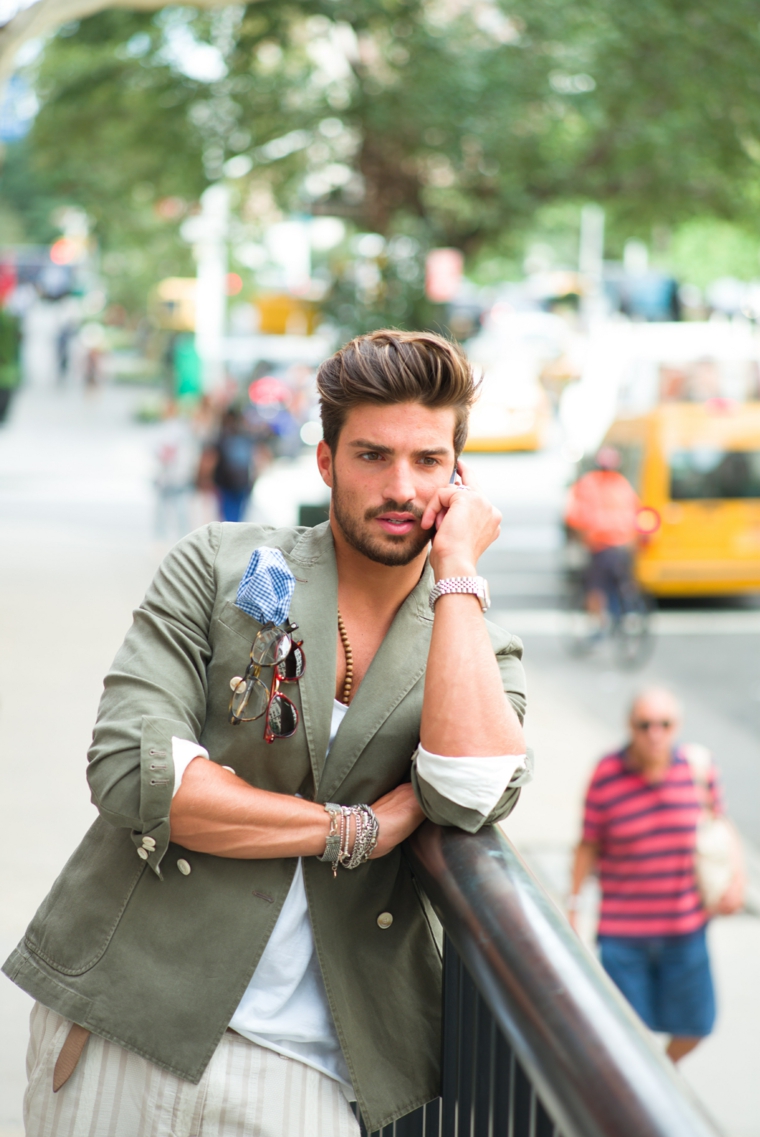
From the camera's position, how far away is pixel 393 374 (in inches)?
87.4

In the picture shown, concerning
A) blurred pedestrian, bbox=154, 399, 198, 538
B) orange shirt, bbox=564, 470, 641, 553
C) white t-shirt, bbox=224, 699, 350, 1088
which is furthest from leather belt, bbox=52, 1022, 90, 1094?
blurred pedestrian, bbox=154, 399, 198, 538

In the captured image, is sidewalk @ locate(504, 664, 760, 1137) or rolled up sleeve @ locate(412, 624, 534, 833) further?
sidewalk @ locate(504, 664, 760, 1137)

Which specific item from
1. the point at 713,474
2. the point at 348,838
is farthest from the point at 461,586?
the point at 713,474

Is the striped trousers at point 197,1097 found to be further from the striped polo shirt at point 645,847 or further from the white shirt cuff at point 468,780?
the striped polo shirt at point 645,847

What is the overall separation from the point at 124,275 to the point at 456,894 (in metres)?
44.8

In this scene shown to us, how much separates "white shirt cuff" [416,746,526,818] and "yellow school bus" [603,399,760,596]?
39.9 ft

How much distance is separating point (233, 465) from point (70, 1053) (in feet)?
40.7

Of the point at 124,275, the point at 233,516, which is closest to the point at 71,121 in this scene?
the point at 233,516

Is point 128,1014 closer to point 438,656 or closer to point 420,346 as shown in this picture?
point 438,656

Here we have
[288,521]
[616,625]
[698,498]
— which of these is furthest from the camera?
[288,521]

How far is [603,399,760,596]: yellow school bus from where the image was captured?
14141 millimetres

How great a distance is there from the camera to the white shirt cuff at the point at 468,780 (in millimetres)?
2066

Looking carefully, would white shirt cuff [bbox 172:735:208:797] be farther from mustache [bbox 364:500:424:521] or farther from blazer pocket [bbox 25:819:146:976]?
mustache [bbox 364:500:424:521]

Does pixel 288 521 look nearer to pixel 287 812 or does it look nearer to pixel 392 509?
pixel 392 509
